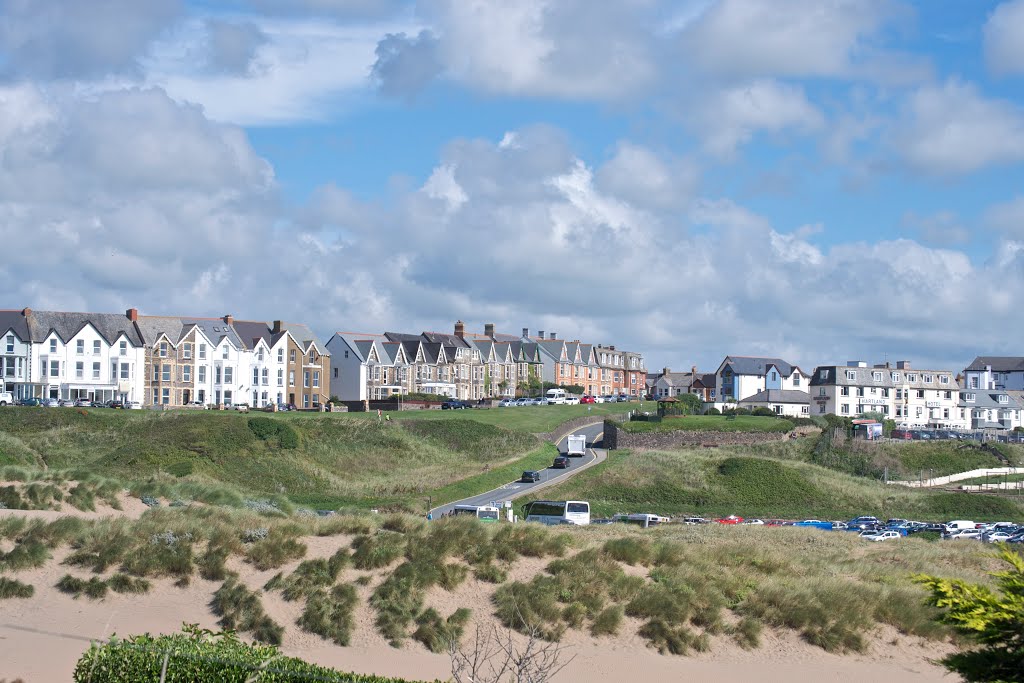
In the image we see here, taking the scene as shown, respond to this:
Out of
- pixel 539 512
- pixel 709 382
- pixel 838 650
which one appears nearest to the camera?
pixel 838 650

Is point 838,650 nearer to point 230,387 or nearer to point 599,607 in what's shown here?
point 599,607

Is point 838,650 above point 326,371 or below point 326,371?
below

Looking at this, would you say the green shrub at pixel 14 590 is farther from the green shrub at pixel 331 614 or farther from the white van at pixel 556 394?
the white van at pixel 556 394

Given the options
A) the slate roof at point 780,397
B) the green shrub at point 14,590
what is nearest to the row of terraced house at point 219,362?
the slate roof at point 780,397

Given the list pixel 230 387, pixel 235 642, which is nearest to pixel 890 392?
pixel 230 387

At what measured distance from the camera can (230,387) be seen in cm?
9512

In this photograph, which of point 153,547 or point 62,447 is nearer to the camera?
point 153,547

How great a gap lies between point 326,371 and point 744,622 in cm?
8495

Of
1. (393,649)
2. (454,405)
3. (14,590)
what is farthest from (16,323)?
(393,649)

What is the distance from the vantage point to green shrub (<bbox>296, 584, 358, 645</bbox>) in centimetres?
2333

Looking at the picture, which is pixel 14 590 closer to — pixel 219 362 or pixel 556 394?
pixel 219 362

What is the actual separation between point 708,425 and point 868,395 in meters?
34.5

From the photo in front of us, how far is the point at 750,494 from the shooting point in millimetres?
64312

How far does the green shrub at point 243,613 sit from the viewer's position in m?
23.2
